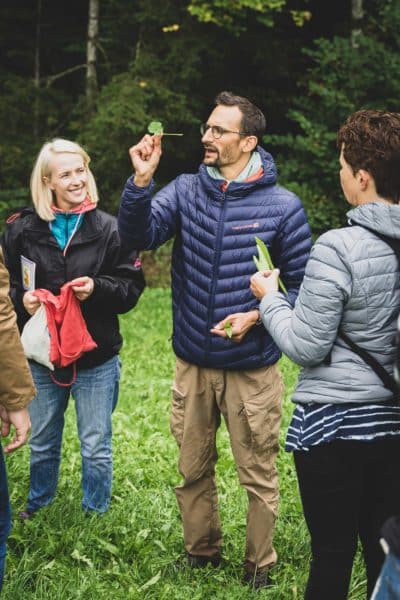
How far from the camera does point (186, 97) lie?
15.7 metres

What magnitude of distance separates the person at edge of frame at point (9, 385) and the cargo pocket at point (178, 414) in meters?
1.04

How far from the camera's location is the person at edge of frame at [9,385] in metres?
3.01

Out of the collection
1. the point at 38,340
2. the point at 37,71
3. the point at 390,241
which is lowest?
the point at 38,340

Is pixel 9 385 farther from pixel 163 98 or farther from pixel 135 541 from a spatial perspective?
pixel 163 98

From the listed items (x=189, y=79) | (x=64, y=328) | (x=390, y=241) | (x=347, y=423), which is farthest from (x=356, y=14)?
(x=347, y=423)

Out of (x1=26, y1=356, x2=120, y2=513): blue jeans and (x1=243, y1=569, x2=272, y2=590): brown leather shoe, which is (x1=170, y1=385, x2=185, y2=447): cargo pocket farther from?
(x1=243, y1=569, x2=272, y2=590): brown leather shoe

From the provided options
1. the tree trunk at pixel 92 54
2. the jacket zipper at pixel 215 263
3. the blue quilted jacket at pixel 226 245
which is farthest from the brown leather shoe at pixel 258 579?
the tree trunk at pixel 92 54

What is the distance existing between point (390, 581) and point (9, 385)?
159cm

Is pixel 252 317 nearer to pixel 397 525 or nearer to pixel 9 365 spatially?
pixel 9 365

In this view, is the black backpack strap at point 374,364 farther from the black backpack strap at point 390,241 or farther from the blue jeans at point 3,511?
the blue jeans at point 3,511

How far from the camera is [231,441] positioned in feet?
13.2

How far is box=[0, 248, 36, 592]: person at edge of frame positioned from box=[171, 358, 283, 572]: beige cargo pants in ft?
3.45

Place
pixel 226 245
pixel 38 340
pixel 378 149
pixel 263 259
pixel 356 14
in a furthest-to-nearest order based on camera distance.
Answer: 1. pixel 356 14
2. pixel 38 340
3. pixel 226 245
4. pixel 263 259
5. pixel 378 149

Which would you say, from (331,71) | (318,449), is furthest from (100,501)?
(331,71)
